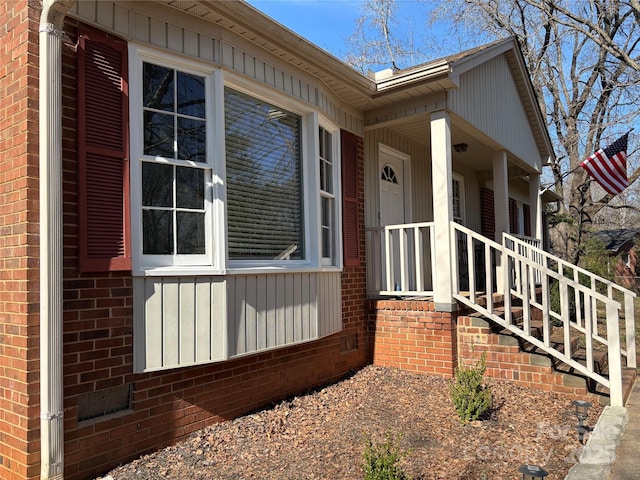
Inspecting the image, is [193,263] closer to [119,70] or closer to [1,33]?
[119,70]

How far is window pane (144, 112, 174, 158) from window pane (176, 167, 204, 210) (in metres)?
0.18

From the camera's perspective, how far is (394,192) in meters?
7.62

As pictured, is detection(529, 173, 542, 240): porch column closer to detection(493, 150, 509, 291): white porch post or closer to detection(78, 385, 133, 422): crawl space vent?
detection(493, 150, 509, 291): white porch post

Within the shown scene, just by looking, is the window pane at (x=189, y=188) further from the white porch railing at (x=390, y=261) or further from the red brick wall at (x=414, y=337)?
the red brick wall at (x=414, y=337)

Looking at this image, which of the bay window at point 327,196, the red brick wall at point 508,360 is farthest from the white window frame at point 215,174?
the red brick wall at point 508,360

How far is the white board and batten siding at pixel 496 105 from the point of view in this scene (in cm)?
648

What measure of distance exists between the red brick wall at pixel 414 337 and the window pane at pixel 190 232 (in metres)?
3.03

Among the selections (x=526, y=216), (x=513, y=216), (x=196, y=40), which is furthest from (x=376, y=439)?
(x=526, y=216)

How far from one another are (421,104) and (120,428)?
4944 millimetres

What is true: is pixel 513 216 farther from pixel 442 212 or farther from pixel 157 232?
pixel 157 232

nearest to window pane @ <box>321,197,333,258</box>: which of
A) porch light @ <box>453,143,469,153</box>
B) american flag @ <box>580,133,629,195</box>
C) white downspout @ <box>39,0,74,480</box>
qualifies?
white downspout @ <box>39,0,74,480</box>

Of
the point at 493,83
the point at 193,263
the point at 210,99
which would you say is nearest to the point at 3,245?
the point at 193,263

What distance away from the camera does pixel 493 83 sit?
7.57 metres

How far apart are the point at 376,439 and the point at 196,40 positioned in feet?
12.1
